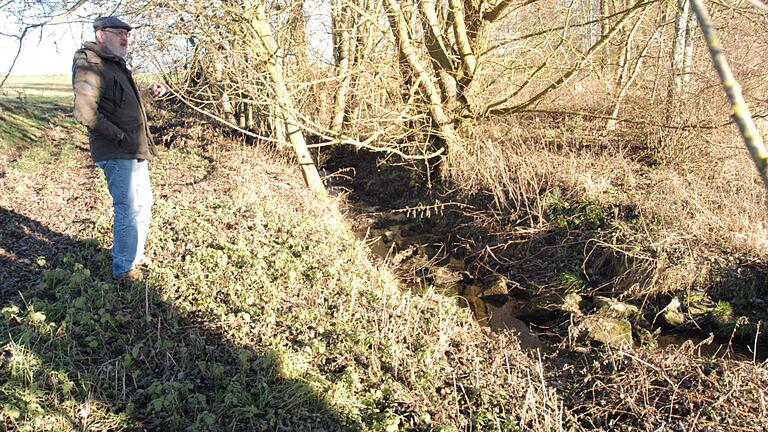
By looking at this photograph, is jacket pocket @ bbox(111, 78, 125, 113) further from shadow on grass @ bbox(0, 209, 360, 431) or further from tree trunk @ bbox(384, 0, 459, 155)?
tree trunk @ bbox(384, 0, 459, 155)

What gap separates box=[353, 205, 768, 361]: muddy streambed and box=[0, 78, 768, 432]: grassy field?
1.67ft

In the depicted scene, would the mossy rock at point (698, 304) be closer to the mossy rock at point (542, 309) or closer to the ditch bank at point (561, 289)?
the ditch bank at point (561, 289)

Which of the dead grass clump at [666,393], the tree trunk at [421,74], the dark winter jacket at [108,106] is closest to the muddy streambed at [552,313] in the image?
the dead grass clump at [666,393]

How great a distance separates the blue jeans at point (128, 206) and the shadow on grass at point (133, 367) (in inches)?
10.7

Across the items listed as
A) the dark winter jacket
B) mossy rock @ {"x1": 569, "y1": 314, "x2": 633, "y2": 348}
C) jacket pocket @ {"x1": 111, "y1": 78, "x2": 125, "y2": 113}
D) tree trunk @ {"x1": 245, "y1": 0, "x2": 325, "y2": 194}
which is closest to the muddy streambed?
mossy rock @ {"x1": 569, "y1": 314, "x2": 633, "y2": 348}

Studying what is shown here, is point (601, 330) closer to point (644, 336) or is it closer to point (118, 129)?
point (644, 336)

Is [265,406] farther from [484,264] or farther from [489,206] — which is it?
[489,206]

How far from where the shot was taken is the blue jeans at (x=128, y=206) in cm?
460

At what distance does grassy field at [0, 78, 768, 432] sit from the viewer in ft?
11.4

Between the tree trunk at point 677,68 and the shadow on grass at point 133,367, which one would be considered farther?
the tree trunk at point 677,68

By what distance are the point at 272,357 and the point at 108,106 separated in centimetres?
268

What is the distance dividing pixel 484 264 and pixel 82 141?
38.9 ft

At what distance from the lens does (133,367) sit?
3.76 meters

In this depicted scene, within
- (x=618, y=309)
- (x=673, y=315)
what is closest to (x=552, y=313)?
(x=618, y=309)
